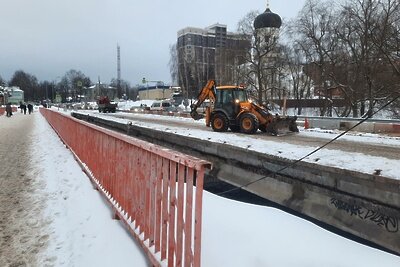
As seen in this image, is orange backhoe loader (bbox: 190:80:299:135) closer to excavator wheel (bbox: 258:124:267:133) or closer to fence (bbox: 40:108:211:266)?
excavator wheel (bbox: 258:124:267:133)

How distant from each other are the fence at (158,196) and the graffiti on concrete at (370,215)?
12.1 ft

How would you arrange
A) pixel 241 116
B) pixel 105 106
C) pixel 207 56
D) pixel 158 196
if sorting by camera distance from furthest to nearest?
pixel 207 56
pixel 105 106
pixel 241 116
pixel 158 196

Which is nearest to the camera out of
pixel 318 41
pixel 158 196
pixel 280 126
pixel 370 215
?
pixel 158 196

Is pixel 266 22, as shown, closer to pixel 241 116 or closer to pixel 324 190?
pixel 241 116

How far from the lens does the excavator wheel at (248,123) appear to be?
54.2 feet

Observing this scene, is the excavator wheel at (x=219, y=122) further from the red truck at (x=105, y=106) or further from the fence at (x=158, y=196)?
the red truck at (x=105, y=106)

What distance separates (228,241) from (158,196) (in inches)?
41.7

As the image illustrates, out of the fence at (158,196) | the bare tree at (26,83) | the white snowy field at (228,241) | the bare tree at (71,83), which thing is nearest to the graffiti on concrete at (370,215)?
the white snowy field at (228,241)

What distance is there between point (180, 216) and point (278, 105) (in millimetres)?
46465

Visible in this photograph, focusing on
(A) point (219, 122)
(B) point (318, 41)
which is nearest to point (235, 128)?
(A) point (219, 122)

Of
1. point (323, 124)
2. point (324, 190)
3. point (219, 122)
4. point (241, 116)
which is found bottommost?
point (324, 190)

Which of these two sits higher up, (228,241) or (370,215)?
(228,241)

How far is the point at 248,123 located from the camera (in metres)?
16.8

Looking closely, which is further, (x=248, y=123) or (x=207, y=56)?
(x=207, y=56)
